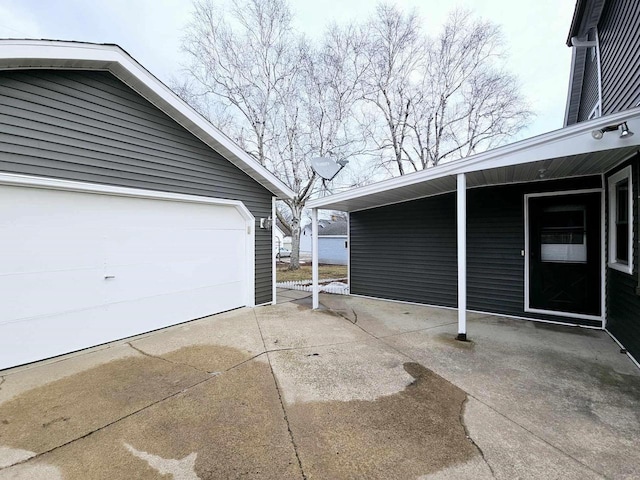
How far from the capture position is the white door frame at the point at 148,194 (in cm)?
359

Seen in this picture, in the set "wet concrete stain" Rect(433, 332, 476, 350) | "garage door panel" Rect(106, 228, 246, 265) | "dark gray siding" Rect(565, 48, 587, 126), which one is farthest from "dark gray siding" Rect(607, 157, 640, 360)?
→ "garage door panel" Rect(106, 228, 246, 265)

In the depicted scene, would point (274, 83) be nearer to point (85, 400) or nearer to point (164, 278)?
point (164, 278)

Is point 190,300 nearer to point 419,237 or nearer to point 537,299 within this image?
point 419,237

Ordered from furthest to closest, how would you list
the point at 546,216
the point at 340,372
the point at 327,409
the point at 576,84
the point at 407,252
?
the point at 576,84
the point at 407,252
the point at 546,216
the point at 340,372
the point at 327,409

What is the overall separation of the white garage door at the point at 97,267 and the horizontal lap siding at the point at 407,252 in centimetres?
351

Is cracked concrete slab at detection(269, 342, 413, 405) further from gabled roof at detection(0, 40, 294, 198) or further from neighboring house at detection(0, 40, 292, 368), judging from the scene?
gabled roof at detection(0, 40, 294, 198)

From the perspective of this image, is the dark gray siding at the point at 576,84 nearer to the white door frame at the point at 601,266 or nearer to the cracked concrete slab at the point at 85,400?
the white door frame at the point at 601,266

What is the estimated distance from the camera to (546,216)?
5.36 metres

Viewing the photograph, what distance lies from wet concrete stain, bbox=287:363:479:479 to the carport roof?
2887 mm

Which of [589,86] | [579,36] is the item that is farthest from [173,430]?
[589,86]

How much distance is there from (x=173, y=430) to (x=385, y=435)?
1624 mm

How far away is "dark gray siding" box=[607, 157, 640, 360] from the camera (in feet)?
11.7

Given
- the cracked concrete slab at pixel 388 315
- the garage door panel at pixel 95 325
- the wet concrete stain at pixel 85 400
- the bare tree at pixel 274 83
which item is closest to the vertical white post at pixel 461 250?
the cracked concrete slab at pixel 388 315

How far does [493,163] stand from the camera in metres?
4.11
